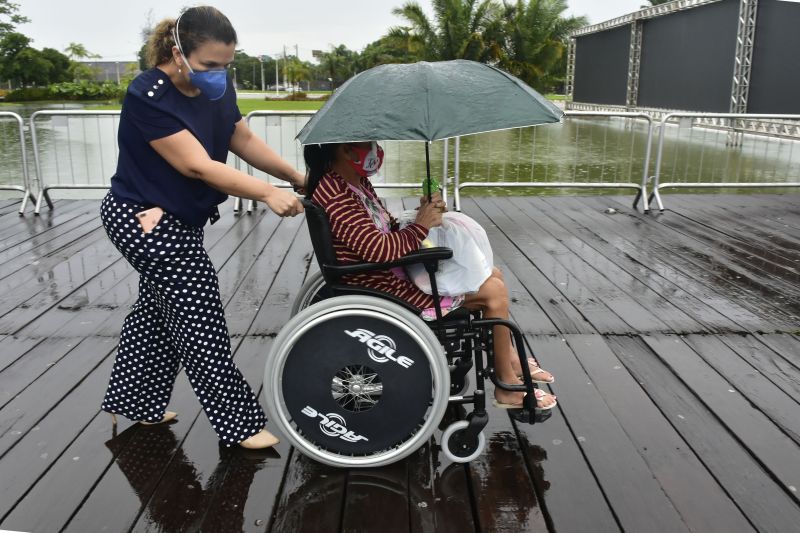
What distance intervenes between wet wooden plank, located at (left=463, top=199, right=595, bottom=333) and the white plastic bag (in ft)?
5.17

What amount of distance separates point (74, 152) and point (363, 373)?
10278mm

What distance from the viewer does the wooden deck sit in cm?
228

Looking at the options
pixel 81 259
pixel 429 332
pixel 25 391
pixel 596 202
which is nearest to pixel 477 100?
pixel 429 332

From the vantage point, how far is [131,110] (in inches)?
90.3

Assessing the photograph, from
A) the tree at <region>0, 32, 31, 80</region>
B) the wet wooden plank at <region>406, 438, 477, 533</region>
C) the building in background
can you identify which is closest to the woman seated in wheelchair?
the wet wooden plank at <region>406, 438, 477, 533</region>

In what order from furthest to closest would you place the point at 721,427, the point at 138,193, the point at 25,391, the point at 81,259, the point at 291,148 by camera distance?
1. the point at 291,148
2. the point at 81,259
3. the point at 25,391
4. the point at 721,427
5. the point at 138,193

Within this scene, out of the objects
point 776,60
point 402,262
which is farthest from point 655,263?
point 776,60

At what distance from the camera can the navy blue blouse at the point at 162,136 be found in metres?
2.28

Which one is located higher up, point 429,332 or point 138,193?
point 138,193

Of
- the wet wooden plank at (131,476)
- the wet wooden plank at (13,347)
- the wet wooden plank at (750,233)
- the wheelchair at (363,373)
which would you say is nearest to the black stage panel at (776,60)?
the wet wooden plank at (750,233)

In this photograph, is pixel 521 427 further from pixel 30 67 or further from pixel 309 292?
pixel 30 67

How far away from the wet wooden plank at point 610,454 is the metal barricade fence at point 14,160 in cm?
618

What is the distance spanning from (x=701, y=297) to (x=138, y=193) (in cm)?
360

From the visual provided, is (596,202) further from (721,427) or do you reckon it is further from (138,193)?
(138,193)
